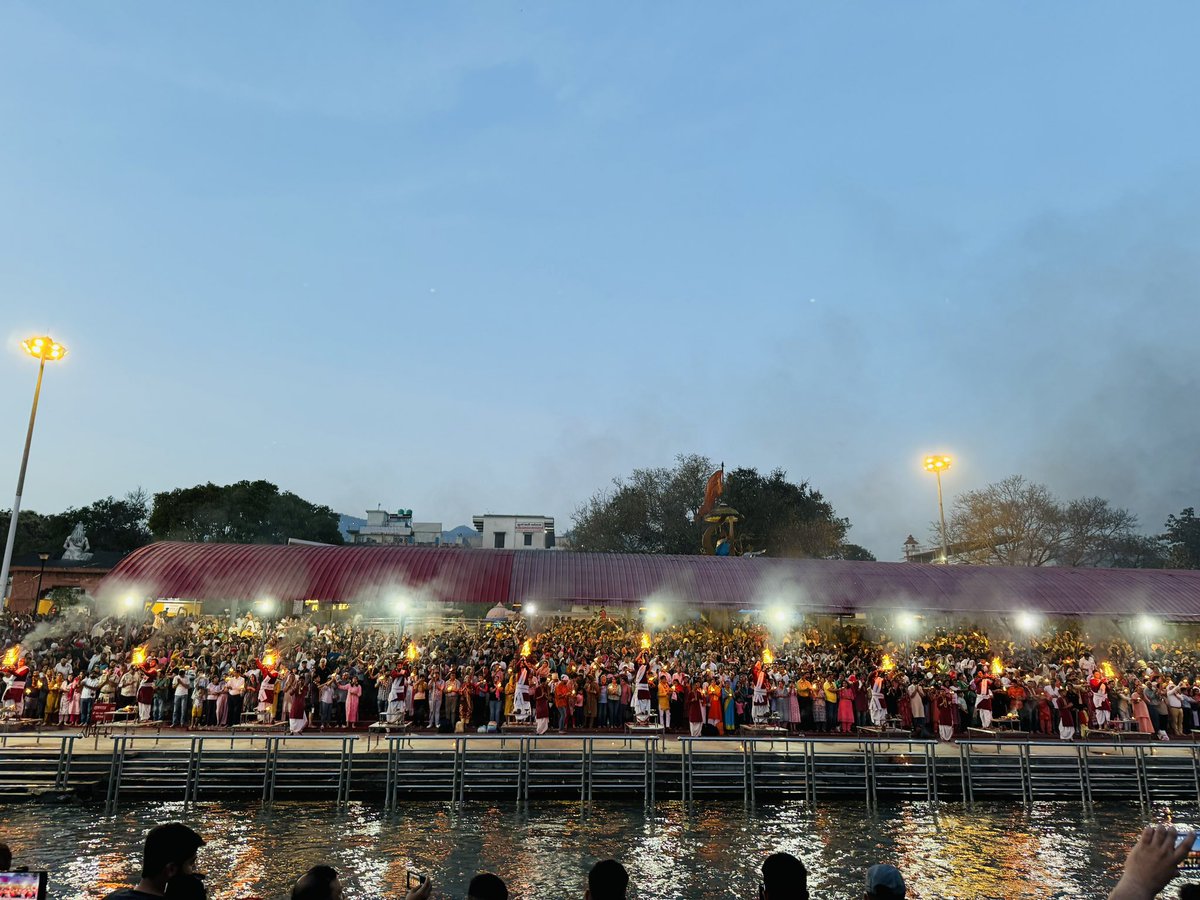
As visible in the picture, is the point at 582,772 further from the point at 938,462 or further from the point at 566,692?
the point at 938,462

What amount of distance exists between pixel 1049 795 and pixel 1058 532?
4627 centimetres

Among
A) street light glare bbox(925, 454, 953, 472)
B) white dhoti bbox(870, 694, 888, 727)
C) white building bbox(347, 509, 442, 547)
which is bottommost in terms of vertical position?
white dhoti bbox(870, 694, 888, 727)

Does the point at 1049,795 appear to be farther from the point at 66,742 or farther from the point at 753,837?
the point at 66,742

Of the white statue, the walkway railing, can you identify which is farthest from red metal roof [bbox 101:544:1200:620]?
the white statue

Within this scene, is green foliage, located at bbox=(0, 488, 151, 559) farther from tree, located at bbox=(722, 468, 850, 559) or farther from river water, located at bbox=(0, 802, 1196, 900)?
river water, located at bbox=(0, 802, 1196, 900)

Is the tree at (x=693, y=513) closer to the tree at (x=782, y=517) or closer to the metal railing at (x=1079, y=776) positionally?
the tree at (x=782, y=517)

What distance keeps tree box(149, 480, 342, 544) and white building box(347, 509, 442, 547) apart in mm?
24915

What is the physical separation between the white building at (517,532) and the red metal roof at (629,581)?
2635 inches

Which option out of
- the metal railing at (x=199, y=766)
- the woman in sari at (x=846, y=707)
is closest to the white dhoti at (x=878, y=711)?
the woman in sari at (x=846, y=707)

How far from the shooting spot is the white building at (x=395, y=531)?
370 ft

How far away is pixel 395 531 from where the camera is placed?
120250 millimetres

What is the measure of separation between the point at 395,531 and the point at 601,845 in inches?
4342

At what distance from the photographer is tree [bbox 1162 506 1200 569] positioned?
82562 millimetres

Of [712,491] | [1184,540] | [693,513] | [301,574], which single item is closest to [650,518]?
[693,513]
